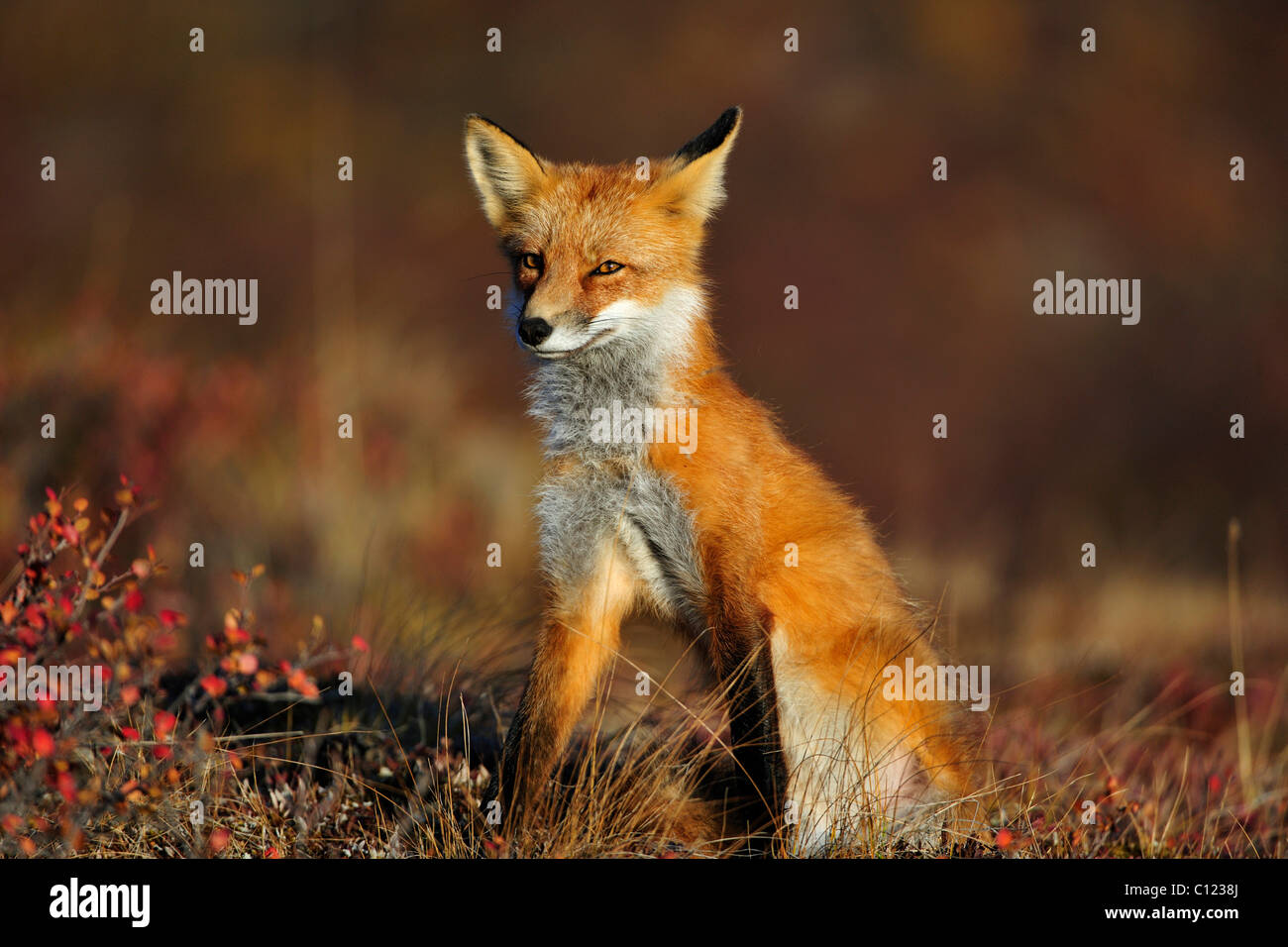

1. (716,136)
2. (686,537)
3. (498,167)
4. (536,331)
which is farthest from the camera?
(498,167)

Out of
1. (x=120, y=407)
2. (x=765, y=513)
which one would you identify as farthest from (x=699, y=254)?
(x=120, y=407)

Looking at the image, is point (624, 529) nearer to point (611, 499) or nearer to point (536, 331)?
point (611, 499)

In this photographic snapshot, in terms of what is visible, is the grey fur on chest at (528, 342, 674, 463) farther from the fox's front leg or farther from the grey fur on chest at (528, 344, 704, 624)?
the fox's front leg

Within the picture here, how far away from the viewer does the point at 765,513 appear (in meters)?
3.31

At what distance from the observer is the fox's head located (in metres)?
3.08

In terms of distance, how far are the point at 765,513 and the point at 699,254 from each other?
36.9 inches

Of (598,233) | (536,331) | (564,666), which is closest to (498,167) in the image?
(598,233)

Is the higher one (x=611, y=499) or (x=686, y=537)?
(x=611, y=499)

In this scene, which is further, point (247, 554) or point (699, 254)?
point (247, 554)

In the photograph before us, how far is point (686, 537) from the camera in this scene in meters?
3.15

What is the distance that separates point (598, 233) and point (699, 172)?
0.43 m

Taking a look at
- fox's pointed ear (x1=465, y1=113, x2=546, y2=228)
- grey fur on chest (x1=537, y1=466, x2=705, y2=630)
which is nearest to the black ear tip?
fox's pointed ear (x1=465, y1=113, x2=546, y2=228)

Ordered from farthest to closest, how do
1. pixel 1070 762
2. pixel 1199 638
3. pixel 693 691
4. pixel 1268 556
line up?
pixel 1268 556 < pixel 1199 638 < pixel 1070 762 < pixel 693 691
